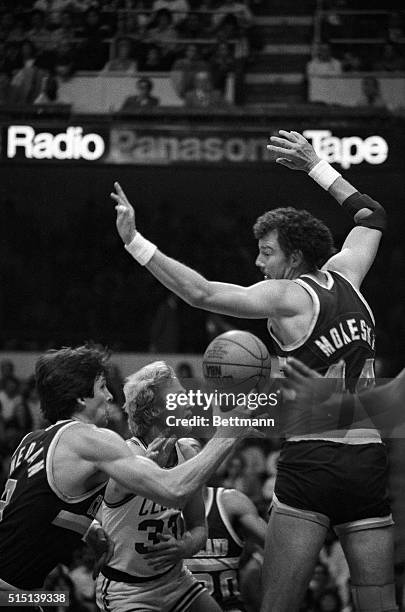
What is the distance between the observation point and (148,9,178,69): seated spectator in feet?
39.7

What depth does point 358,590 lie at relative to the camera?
353 cm

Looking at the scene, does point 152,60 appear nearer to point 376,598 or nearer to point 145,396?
point 145,396

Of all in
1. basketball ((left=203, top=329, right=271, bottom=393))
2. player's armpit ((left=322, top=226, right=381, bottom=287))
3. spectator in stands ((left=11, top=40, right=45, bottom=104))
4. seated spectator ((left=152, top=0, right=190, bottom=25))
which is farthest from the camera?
seated spectator ((left=152, top=0, right=190, bottom=25))

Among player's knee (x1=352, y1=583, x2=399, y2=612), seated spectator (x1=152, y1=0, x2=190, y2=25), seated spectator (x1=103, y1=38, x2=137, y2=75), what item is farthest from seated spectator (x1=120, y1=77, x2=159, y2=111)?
player's knee (x1=352, y1=583, x2=399, y2=612)

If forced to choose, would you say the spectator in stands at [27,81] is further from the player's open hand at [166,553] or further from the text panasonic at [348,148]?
the player's open hand at [166,553]

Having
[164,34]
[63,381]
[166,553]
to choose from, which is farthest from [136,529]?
[164,34]

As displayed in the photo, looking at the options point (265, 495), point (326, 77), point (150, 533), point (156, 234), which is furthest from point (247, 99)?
point (150, 533)

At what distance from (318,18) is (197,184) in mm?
2732

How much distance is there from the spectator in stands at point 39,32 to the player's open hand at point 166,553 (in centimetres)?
918

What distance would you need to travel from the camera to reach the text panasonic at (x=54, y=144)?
10.2 metres

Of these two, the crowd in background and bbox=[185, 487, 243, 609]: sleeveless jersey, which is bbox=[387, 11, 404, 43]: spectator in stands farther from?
bbox=[185, 487, 243, 609]: sleeveless jersey

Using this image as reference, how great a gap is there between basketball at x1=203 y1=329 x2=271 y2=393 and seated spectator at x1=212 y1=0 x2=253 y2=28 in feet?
29.9

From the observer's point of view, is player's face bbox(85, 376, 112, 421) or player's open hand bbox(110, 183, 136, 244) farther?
player's face bbox(85, 376, 112, 421)

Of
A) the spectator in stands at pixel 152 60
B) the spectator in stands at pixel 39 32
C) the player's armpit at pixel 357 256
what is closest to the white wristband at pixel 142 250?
the player's armpit at pixel 357 256
